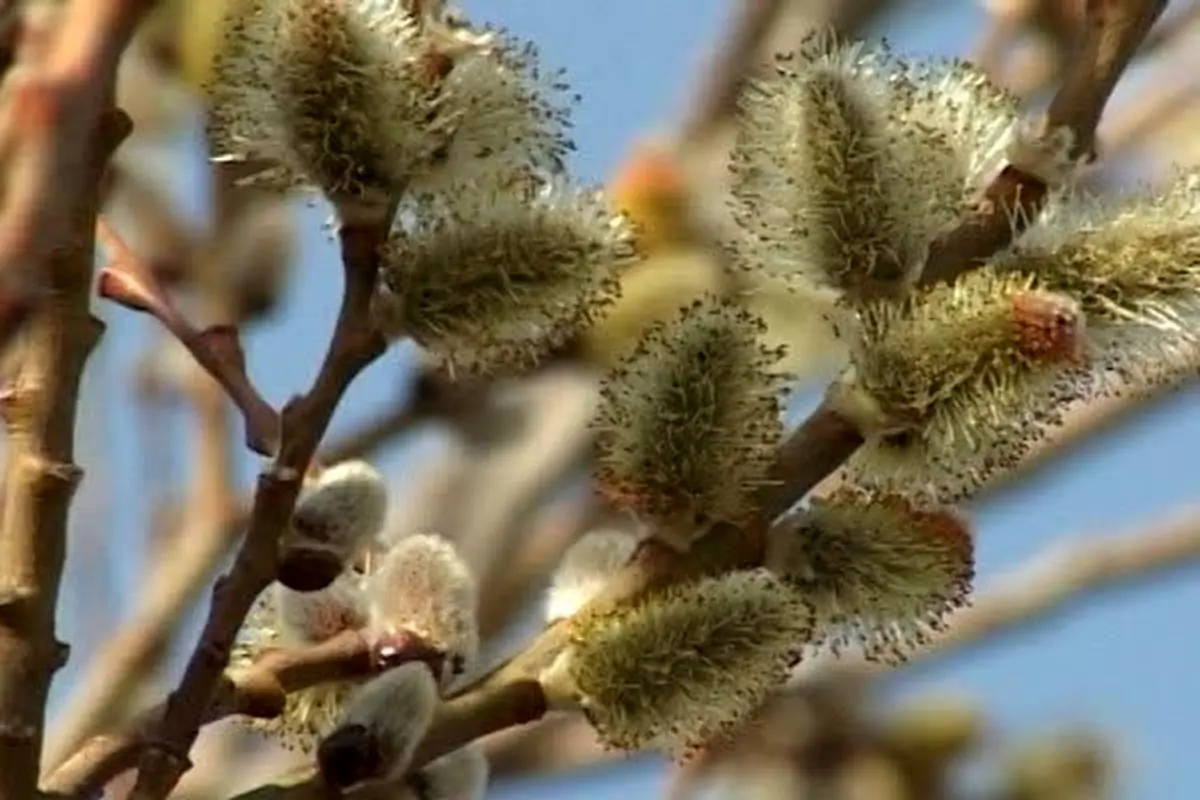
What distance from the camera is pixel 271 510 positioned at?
1.30 m

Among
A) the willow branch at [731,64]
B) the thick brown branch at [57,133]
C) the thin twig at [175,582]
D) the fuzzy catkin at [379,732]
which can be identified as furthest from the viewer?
the willow branch at [731,64]

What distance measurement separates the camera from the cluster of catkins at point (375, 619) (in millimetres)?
1310

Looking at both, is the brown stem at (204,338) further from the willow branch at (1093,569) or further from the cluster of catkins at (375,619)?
the willow branch at (1093,569)

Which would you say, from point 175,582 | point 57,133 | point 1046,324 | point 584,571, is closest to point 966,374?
point 1046,324

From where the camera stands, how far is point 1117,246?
131 centimetres

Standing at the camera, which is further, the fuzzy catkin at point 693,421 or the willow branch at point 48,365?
the fuzzy catkin at point 693,421

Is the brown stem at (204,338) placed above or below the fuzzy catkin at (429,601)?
above

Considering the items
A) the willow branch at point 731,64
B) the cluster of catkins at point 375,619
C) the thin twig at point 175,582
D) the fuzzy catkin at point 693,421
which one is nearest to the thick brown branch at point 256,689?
the cluster of catkins at point 375,619

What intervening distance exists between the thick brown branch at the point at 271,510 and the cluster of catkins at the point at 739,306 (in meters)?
0.01

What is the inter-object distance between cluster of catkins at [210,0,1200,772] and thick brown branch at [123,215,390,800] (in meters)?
0.01

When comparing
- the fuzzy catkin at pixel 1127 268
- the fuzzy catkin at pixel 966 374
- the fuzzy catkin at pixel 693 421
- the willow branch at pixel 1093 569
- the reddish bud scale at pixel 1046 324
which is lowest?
the willow branch at pixel 1093 569

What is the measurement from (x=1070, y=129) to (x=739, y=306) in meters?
0.17

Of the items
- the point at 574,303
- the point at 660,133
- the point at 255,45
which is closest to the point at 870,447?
the point at 574,303

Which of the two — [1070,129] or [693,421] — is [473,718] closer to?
[693,421]
